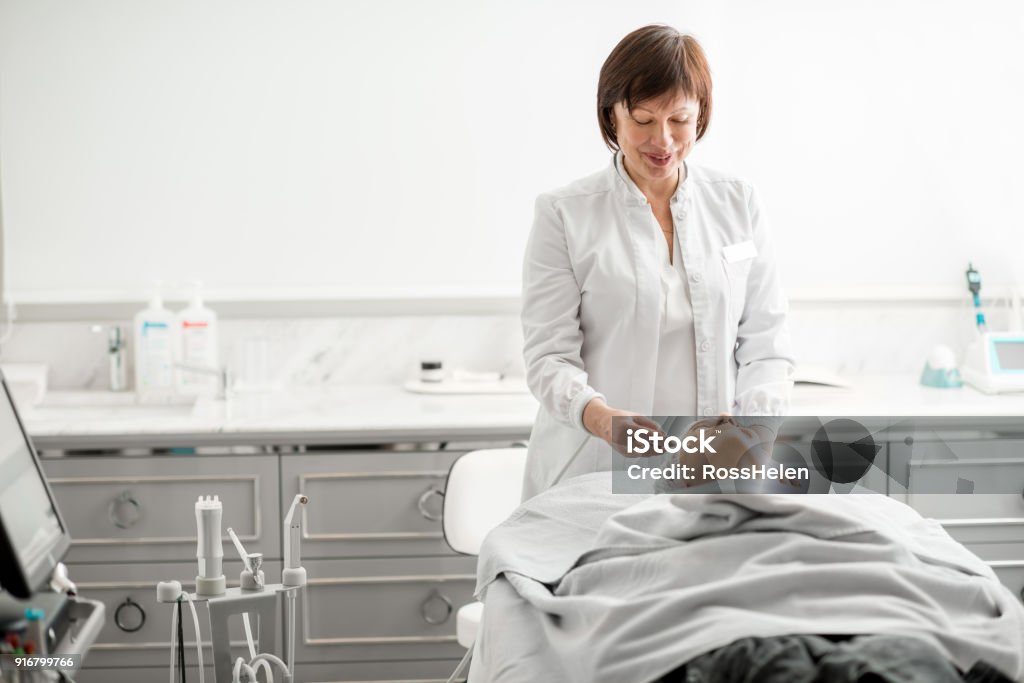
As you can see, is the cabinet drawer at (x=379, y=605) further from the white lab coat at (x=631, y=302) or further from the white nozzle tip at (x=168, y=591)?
the white nozzle tip at (x=168, y=591)

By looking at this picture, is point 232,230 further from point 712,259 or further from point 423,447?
point 712,259

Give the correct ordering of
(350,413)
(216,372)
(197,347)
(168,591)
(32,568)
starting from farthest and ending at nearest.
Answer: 1. (197,347)
2. (216,372)
3. (350,413)
4. (168,591)
5. (32,568)

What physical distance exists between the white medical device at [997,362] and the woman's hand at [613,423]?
146cm

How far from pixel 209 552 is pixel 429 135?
168 centimetres

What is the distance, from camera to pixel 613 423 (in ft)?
5.47

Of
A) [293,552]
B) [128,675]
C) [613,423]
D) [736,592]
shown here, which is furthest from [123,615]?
[736,592]

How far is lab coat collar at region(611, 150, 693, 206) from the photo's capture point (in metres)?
1.95

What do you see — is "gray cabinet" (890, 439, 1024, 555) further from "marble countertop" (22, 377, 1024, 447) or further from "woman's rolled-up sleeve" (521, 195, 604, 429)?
"woman's rolled-up sleeve" (521, 195, 604, 429)

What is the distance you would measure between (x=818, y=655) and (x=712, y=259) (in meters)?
0.99

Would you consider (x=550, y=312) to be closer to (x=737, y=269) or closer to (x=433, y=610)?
(x=737, y=269)

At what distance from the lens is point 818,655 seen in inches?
42.0

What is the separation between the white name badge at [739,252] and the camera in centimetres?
195

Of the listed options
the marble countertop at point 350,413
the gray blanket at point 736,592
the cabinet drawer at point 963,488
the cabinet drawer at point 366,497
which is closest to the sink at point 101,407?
the marble countertop at point 350,413

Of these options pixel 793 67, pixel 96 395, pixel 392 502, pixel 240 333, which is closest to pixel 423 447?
pixel 392 502
